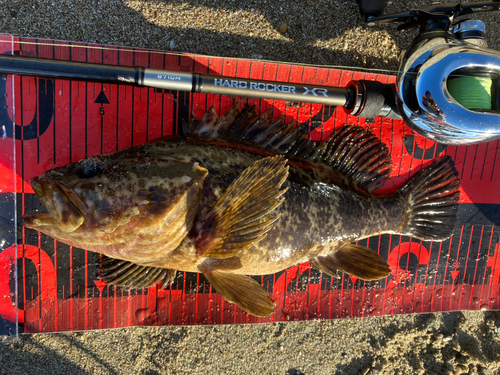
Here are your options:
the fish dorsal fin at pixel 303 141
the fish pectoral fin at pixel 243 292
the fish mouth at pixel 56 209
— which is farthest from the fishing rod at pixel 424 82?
the fish pectoral fin at pixel 243 292

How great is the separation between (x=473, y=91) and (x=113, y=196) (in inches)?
97.6

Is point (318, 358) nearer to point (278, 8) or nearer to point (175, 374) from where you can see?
point (175, 374)

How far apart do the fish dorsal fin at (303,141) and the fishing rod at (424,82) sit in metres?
0.21

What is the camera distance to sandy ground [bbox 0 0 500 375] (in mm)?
2754

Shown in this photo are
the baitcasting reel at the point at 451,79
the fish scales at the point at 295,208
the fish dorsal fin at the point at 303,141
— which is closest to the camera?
the fish scales at the point at 295,208

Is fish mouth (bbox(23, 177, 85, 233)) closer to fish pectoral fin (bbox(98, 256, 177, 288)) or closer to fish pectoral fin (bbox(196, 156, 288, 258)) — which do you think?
fish pectoral fin (bbox(196, 156, 288, 258))

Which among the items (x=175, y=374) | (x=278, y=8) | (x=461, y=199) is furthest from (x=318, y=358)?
(x=278, y=8)

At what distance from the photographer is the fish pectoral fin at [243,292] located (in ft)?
6.93

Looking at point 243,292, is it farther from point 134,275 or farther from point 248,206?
point 134,275

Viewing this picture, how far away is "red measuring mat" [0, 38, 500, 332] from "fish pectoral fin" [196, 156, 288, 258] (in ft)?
3.61

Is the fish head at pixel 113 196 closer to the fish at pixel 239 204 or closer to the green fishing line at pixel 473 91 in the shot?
the fish at pixel 239 204

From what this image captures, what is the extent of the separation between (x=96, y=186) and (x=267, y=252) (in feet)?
3.79

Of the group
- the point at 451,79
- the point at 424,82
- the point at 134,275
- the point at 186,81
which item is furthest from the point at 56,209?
the point at 451,79

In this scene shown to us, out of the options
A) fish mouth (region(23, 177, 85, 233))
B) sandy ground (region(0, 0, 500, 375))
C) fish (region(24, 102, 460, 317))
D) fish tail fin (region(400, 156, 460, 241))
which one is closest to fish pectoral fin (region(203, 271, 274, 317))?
fish (region(24, 102, 460, 317))
